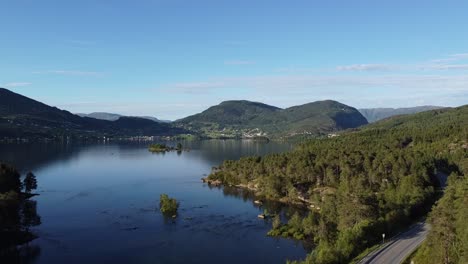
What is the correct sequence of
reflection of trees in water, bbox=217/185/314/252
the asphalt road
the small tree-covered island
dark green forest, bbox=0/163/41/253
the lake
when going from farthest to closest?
the small tree-covered island → reflection of trees in water, bbox=217/185/314/252 → dark green forest, bbox=0/163/41/253 → the lake → the asphalt road

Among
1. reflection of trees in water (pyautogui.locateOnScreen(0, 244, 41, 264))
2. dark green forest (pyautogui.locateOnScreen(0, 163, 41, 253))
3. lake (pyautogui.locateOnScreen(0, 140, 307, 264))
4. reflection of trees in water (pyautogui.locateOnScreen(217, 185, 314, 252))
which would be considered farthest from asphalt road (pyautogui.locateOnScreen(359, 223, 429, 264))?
dark green forest (pyautogui.locateOnScreen(0, 163, 41, 253))

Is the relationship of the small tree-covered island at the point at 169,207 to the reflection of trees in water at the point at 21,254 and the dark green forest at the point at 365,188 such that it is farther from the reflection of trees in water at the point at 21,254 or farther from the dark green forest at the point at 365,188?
the reflection of trees in water at the point at 21,254

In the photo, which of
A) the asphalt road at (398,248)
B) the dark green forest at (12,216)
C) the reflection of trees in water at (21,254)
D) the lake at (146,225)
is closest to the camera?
the asphalt road at (398,248)

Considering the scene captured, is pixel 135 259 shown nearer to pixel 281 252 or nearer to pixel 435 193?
pixel 281 252

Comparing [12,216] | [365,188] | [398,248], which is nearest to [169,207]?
[12,216]

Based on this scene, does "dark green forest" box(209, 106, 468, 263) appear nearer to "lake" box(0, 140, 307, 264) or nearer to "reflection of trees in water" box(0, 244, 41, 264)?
"lake" box(0, 140, 307, 264)

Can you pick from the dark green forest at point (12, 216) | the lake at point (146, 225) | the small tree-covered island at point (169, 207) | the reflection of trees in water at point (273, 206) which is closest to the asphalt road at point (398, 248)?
the lake at point (146, 225)

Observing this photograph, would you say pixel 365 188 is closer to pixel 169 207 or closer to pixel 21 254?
pixel 169 207
